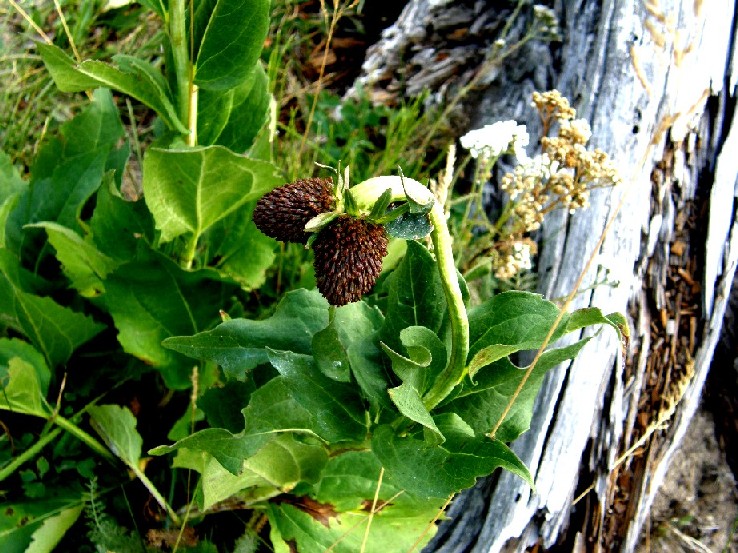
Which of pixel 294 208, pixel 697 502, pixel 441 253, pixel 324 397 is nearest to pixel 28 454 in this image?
pixel 324 397

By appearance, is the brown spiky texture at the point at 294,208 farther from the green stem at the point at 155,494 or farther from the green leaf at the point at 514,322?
the green stem at the point at 155,494

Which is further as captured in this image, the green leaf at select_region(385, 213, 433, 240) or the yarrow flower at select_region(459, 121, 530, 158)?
the yarrow flower at select_region(459, 121, 530, 158)

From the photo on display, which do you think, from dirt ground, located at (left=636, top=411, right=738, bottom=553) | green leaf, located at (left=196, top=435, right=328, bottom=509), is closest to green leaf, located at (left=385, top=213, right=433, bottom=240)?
green leaf, located at (left=196, top=435, right=328, bottom=509)

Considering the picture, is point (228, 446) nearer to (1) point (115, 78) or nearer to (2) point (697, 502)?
(1) point (115, 78)

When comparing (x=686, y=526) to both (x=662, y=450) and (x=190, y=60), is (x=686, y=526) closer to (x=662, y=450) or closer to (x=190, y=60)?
(x=662, y=450)

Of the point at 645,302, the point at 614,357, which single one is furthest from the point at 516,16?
the point at 614,357

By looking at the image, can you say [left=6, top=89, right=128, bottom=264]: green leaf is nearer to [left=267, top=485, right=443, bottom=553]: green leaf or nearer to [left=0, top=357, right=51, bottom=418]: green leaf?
[left=0, top=357, right=51, bottom=418]: green leaf
